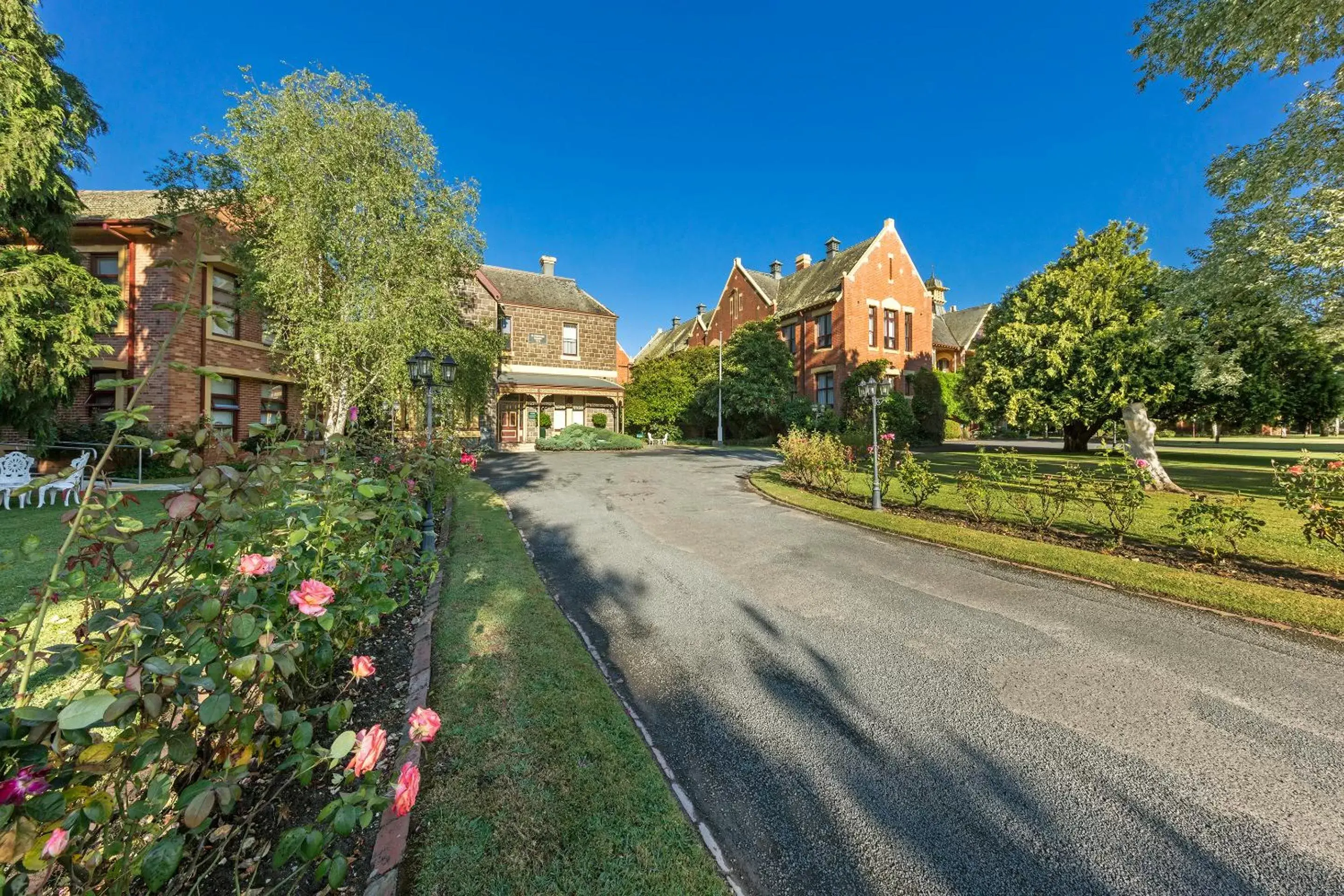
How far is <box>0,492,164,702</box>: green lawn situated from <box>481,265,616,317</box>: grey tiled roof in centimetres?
2136

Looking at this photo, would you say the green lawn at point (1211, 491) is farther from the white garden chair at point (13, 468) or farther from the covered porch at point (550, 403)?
the covered porch at point (550, 403)

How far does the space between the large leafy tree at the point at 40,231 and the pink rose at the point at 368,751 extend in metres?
12.9

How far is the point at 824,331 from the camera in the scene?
29.2m

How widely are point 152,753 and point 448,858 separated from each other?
4.47ft

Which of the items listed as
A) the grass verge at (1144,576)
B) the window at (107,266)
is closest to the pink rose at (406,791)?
the grass verge at (1144,576)

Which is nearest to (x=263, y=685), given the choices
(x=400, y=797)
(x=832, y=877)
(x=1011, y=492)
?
(x=400, y=797)

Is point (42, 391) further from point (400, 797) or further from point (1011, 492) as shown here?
point (1011, 492)

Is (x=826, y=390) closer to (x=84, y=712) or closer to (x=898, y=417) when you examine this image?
(x=898, y=417)

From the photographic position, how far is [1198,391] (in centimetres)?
1204

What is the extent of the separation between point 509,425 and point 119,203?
15.9 meters

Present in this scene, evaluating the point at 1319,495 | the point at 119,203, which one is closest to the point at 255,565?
the point at 1319,495

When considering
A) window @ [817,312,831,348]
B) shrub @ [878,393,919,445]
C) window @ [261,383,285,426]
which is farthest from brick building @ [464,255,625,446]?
shrub @ [878,393,919,445]

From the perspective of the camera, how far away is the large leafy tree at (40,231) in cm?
873

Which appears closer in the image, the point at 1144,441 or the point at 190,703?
the point at 190,703
